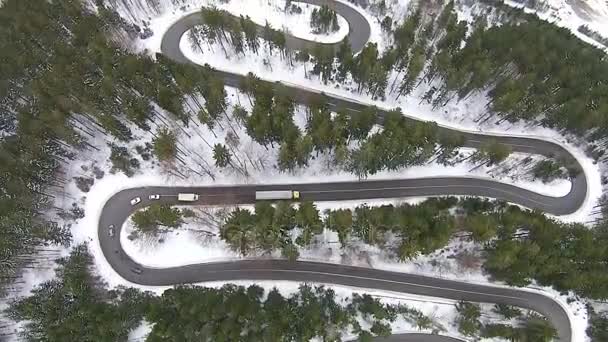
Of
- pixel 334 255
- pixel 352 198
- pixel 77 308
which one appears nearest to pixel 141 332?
pixel 77 308

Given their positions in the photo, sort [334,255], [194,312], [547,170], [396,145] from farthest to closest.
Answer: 1. [547,170]
2. [334,255]
3. [396,145]
4. [194,312]

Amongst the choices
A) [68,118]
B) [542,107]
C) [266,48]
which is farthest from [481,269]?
[68,118]

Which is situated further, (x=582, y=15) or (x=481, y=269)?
(x=582, y=15)

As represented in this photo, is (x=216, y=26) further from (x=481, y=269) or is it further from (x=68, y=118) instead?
(x=481, y=269)

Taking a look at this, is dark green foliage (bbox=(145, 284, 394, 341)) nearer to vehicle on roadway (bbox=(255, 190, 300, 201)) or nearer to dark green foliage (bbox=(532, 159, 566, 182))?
vehicle on roadway (bbox=(255, 190, 300, 201))

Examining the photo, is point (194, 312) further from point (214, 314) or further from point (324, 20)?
point (324, 20)

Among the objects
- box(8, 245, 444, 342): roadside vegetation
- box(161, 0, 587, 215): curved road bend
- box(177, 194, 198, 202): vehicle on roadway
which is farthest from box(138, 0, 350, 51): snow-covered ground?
box(8, 245, 444, 342): roadside vegetation

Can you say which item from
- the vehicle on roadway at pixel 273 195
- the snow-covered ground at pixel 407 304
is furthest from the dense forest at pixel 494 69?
the snow-covered ground at pixel 407 304

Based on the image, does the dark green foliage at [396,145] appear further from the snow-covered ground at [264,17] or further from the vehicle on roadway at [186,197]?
the vehicle on roadway at [186,197]
